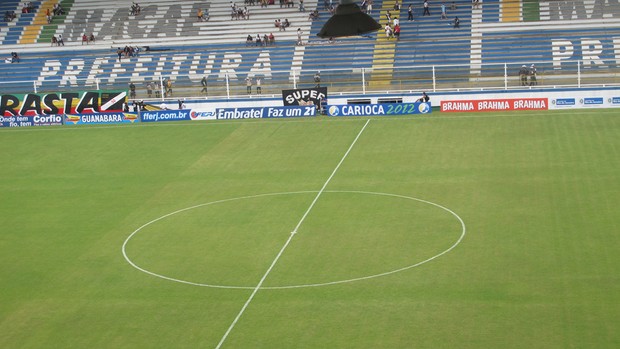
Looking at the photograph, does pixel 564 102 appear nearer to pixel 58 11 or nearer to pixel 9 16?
pixel 58 11

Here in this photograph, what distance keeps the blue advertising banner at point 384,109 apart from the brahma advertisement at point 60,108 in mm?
14139

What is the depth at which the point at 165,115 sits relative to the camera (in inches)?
2021

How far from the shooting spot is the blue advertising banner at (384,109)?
48.4 meters

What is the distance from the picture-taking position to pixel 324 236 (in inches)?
1017

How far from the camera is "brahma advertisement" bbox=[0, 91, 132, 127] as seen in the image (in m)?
51.8

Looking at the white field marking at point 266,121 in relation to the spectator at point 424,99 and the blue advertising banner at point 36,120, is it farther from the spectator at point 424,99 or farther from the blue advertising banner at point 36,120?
the spectator at point 424,99

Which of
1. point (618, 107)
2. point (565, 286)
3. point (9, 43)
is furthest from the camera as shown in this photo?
point (9, 43)

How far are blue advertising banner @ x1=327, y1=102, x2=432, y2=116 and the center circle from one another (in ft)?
59.2

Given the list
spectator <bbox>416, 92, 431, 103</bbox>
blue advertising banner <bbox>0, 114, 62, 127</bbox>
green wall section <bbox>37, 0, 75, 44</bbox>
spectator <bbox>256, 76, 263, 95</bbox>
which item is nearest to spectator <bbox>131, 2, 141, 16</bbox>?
green wall section <bbox>37, 0, 75, 44</bbox>

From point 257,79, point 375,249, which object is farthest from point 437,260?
point 257,79

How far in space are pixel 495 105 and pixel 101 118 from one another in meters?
24.0

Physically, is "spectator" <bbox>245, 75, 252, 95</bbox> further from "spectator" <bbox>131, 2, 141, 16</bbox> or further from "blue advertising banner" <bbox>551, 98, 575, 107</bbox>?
"spectator" <bbox>131, 2, 141, 16</bbox>

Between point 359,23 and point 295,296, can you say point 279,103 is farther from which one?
point 359,23

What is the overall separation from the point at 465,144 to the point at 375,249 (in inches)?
628
